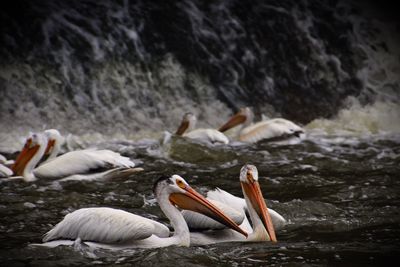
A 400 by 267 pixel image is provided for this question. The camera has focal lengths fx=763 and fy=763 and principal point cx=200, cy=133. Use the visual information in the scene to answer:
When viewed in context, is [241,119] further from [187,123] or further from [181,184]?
[181,184]

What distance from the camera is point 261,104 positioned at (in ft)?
34.3

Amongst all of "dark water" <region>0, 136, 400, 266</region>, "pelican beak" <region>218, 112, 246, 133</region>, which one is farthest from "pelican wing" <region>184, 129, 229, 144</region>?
"pelican beak" <region>218, 112, 246, 133</region>

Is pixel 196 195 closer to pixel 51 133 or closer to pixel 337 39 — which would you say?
pixel 51 133

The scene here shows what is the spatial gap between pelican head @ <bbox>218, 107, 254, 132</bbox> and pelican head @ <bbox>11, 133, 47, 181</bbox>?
266cm

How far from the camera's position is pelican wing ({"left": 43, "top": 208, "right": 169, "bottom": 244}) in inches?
178

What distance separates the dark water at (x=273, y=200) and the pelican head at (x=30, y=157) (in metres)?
0.31

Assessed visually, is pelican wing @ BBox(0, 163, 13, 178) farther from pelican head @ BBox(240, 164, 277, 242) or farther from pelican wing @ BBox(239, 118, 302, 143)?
pelican wing @ BBox(239, 118, 302, 143)

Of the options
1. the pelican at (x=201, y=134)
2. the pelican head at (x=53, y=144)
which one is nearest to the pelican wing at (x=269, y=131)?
the pelican at (x=201, y=134)

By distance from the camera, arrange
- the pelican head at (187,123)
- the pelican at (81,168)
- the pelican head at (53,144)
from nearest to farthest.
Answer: the pelican at (81,168) < the pelican head at (53,144) < the pelican head at (187,123)

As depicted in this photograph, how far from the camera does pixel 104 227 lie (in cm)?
452

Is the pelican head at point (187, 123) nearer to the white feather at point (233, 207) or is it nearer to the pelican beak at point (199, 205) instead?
the white feather at point (233, 207)

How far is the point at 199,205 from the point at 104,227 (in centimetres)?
65

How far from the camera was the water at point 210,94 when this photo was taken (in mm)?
6359

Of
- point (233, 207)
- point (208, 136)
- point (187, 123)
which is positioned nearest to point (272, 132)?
point (208, 136)
